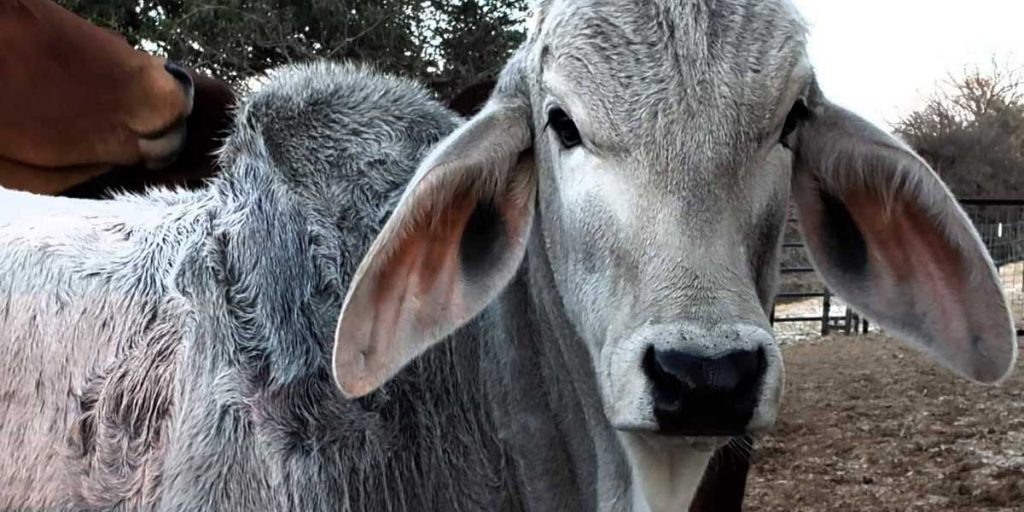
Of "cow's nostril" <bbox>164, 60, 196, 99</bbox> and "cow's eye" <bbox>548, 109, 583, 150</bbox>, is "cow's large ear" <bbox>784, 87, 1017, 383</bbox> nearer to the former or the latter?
"cow's eye" <bbox>548, 109, 583, 150</bbox>

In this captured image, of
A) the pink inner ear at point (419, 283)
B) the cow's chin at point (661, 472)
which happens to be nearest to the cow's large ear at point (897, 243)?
the cow's chin at point (661, 472)

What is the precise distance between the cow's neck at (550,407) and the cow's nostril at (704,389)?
50 cm

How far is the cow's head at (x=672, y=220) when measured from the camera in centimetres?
210

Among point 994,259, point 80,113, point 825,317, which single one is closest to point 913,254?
point 80,113

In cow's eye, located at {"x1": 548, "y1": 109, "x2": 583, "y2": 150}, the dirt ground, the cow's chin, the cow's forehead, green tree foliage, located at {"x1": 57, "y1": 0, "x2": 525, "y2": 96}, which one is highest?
the cow's forehead

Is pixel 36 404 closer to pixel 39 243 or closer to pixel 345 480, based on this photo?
pixel 39 243

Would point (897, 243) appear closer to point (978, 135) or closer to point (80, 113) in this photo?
point (80, 113)

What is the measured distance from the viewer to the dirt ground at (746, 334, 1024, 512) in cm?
755

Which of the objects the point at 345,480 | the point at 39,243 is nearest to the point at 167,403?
the point at 345,480

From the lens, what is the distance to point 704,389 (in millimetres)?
1992

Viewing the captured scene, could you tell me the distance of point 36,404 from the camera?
2.60m

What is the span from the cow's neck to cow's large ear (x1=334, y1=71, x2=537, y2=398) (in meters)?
0.16

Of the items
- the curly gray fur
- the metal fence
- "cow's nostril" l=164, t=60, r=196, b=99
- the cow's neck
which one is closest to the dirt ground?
the metal fence

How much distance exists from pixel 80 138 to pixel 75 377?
12.9 feet
